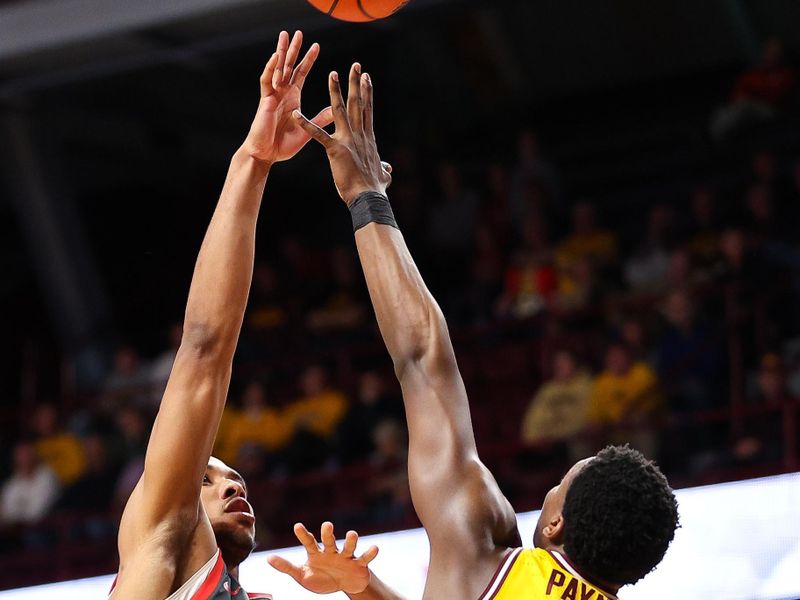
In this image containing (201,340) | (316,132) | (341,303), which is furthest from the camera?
(341,303)

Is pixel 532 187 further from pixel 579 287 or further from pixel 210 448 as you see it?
pixel 210 448

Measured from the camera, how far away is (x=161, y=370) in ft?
35.6

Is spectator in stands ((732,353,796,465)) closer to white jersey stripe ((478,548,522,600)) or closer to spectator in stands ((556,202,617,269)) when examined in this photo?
spectator in stands ((556,202,617,269))

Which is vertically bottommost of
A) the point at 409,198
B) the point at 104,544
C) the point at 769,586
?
the point at 104,544

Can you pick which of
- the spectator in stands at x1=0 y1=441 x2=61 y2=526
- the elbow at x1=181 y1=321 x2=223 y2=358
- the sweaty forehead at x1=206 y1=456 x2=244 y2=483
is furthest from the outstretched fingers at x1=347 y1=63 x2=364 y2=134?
the spectator in stands at x1=0 y1=441 x2=61 y2=526

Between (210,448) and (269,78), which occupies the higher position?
(269,78)

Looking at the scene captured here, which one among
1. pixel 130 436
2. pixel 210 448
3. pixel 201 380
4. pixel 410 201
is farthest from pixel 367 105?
pixel 410 201

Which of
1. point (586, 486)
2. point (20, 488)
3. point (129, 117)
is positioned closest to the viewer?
point (586, 486)

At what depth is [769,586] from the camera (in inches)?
205

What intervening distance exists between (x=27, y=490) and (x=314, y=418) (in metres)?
2.51

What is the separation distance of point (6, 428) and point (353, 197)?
31.9 feet

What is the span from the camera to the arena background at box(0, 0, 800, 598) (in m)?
8.27

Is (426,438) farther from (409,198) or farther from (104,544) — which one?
(409,198)

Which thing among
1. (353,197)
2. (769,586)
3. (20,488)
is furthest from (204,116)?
(353,197)
